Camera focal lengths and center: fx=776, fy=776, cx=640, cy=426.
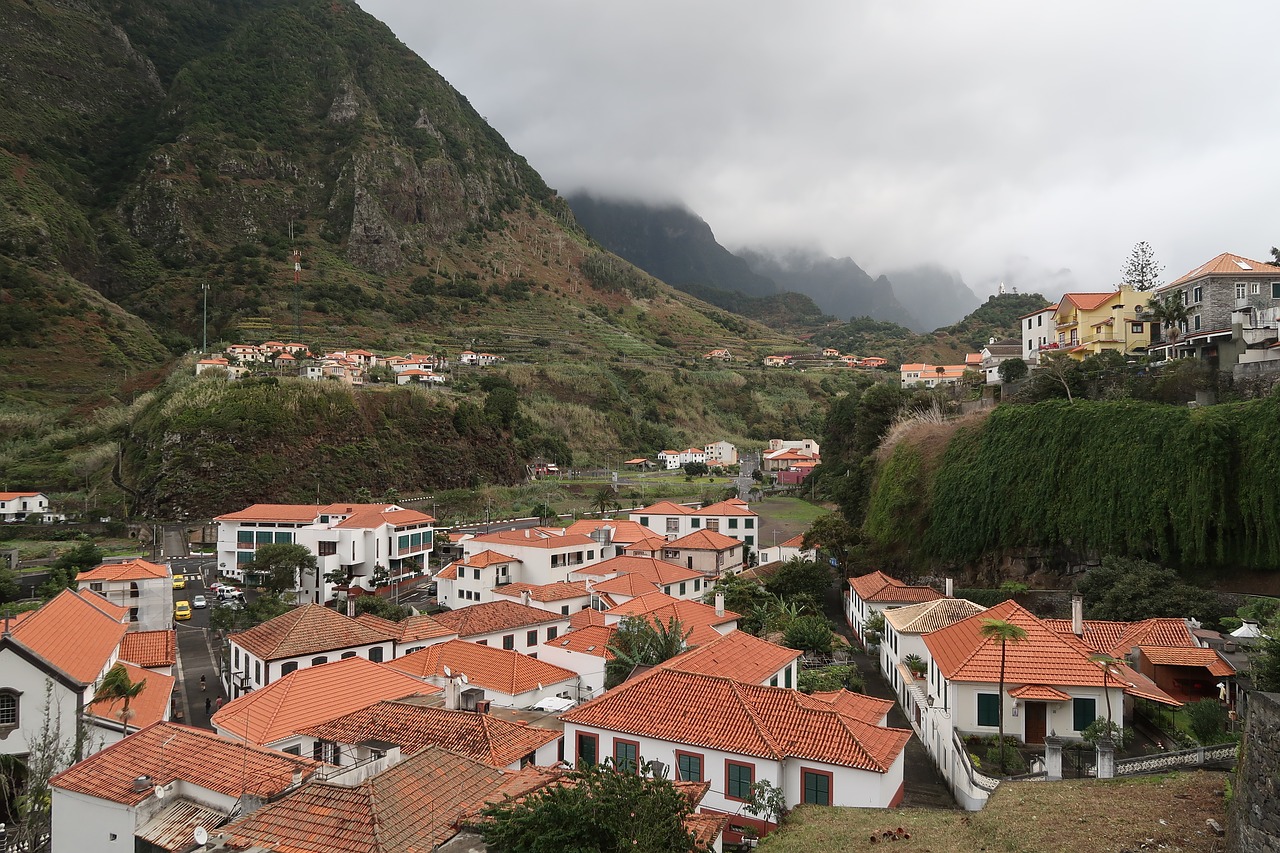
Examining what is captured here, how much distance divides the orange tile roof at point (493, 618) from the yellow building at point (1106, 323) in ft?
108

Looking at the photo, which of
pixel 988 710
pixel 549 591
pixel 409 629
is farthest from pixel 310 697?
pixel 988 710

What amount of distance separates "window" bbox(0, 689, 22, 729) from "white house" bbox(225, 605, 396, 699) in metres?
7.01

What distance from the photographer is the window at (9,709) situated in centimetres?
1747

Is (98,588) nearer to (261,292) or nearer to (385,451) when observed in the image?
(385,451)

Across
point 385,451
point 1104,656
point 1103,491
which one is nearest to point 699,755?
point 1104,656

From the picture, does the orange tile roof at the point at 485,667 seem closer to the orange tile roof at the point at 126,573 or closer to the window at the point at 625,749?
the window at the point at 625,749

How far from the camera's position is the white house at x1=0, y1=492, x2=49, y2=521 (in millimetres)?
62125

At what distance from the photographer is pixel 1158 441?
29.5 metres

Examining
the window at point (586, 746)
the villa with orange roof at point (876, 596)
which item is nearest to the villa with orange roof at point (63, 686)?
the window at point (586, 746)

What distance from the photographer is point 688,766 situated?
14867 mm

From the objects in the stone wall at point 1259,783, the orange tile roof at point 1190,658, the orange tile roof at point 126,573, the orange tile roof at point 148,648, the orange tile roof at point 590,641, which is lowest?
the orange tile roof at point 590,641

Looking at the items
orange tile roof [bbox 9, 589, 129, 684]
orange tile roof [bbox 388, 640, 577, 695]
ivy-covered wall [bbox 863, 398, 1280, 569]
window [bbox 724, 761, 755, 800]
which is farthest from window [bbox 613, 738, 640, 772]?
ivy-covered wall [bbox 863, 398, 1280, 569]

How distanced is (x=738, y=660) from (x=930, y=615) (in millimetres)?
7863

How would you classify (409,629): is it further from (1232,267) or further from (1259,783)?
(1232,267)
